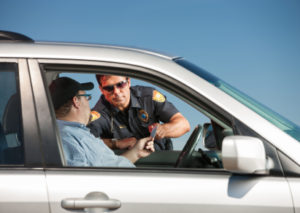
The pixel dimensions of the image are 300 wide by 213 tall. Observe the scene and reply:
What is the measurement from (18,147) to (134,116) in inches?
95.7

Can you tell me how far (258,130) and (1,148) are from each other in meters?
1.17

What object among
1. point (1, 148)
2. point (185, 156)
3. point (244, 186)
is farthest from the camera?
point (185, 156)

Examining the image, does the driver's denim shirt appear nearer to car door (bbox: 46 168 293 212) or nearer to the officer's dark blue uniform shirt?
car door (bbox: 46 168 293 212)

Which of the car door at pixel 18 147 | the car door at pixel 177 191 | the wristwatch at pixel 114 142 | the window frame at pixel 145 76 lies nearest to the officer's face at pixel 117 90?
the wristwatch at pixel 114 142

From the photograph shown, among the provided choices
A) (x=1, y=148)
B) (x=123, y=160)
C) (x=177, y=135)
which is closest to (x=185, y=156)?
(x=123, y=160)

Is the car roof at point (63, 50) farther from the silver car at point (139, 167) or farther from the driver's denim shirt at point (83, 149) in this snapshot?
the driver's denim shirt at point (83, 149)

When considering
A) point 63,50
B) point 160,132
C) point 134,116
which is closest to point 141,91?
point 134,116

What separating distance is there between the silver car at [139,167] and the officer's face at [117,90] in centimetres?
157

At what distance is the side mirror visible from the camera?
7.41 ft

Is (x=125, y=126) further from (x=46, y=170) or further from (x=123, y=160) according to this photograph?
(x=46, y=170)

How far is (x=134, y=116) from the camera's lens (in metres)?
4.89

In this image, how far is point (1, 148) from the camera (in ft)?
8.36

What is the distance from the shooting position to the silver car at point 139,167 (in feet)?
7.74

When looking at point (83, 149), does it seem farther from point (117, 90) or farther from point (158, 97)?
point (158, 97)
